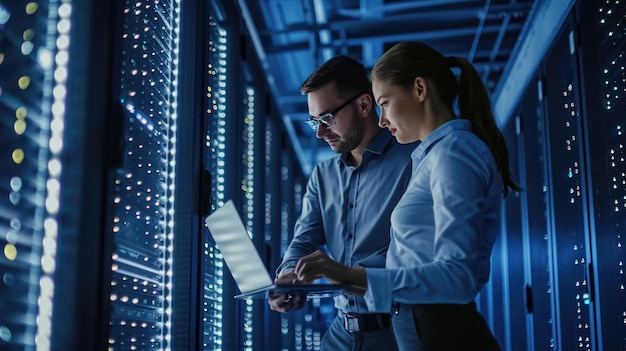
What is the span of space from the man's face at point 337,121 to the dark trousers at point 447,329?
94cm

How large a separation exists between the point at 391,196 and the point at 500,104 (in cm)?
342

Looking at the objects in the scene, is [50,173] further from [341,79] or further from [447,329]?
[341,79]

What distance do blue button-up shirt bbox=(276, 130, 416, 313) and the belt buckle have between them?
0.02 metres

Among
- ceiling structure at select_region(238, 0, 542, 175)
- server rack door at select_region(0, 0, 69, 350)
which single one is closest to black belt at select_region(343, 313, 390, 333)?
server rack door at select_region(0, 0, 69, 350)

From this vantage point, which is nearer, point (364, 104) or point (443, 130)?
point (443, 130)

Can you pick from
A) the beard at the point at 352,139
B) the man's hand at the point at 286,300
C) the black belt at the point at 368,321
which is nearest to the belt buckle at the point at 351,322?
the black belt at the point at 368,321

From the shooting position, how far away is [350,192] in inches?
80.7

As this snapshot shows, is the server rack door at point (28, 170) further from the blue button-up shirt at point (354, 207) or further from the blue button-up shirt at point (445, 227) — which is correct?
the blue button-up shirt at point (354, 207)

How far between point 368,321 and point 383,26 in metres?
2.76

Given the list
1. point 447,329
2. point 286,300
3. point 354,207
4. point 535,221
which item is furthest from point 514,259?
point 447,329

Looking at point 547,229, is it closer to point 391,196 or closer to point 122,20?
point 391,196

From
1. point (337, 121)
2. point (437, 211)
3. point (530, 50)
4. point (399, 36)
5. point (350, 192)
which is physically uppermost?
point (399, 36)

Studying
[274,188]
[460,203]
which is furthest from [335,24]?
[460,203]

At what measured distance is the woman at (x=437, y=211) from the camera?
1.19m
